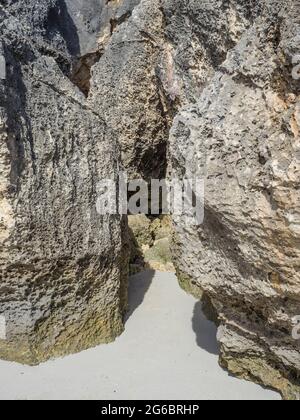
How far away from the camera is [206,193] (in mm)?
2162

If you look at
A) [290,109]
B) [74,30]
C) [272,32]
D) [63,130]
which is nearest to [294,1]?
[272,32]

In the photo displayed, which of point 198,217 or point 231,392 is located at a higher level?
point 198,217

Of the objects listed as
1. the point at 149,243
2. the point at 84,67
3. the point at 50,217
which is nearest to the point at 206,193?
the point at 50,217

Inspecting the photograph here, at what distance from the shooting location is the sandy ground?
2416 mm

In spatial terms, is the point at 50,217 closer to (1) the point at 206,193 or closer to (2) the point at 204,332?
(1) the point at 206,193

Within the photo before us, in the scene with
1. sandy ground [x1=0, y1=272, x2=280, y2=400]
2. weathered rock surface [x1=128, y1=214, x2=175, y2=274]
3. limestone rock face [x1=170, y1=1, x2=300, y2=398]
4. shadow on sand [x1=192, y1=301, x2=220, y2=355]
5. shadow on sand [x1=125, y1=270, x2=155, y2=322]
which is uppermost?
limestone rock face [x1=170, y1=1, x2=300, y2=398]

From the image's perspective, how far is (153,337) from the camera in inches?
116

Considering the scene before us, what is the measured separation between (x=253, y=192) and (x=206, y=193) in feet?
0.72

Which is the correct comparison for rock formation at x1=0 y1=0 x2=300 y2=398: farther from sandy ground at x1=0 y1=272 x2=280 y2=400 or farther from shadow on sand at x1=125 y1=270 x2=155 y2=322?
shadow on sand at x1=125 y1=270 x2=155 y2=322

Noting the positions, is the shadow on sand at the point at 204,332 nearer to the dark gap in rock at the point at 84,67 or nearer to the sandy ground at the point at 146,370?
the sandy ground at the point at 146,370

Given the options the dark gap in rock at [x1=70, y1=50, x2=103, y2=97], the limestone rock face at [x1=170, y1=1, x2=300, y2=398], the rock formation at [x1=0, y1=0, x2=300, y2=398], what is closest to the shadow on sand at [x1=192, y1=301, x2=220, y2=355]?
the rock formation at [x1=0, y1=0, x2=300, y2=398]

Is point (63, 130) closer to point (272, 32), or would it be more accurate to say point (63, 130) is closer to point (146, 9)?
point (272, 32)

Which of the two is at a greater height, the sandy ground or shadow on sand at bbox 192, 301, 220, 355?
shadow on sand at bbox 192, 301, 220, 355

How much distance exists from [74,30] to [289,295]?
5.52 meters
